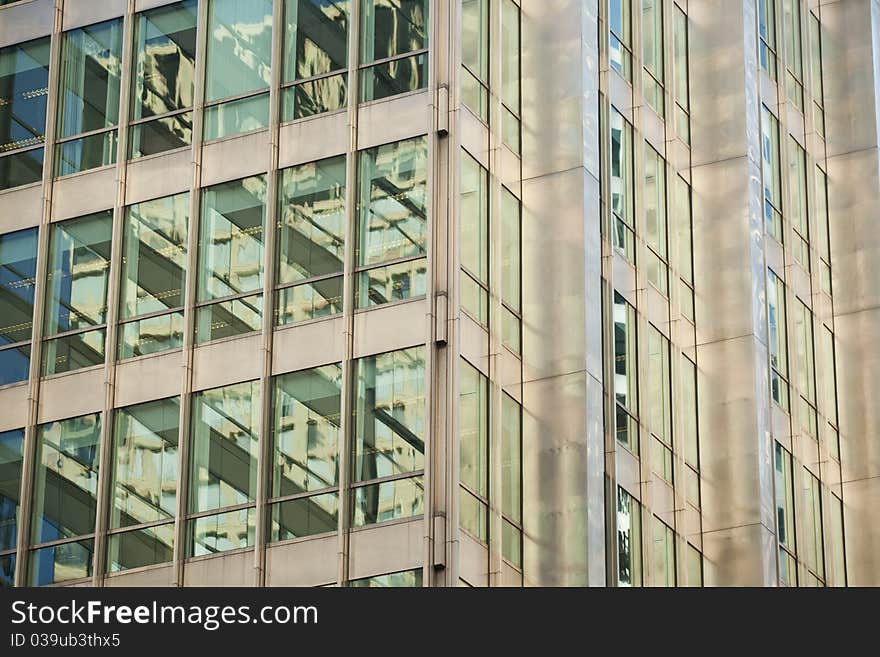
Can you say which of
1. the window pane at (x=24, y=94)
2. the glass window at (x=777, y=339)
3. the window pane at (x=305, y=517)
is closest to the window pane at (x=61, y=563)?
the window pane at (x=305, y=517)

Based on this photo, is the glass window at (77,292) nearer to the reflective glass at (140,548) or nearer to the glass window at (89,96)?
the glass window at (89,96)

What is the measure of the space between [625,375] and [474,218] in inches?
218

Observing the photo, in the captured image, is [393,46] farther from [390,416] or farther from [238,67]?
[390,416]

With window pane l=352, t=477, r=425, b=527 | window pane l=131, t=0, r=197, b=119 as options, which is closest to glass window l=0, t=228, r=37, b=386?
window pane l=131, t=0, r=197, b=119

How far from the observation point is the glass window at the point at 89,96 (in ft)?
122

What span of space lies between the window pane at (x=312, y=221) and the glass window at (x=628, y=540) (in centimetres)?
729

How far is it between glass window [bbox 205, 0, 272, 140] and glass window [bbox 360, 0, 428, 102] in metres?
2.05

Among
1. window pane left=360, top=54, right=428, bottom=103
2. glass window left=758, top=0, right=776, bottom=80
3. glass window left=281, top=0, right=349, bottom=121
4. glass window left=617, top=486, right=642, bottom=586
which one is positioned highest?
glass window left=758, top=0, right=776, bottom=80

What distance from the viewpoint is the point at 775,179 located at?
47062 millimetres

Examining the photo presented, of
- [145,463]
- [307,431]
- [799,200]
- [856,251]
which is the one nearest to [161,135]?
[145,463]

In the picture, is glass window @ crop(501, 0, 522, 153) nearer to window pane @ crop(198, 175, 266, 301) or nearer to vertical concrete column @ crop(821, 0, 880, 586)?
window pane @ crop(198, 175, 266, 301)

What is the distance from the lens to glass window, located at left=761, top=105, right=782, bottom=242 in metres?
46.2
